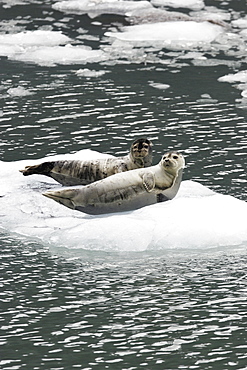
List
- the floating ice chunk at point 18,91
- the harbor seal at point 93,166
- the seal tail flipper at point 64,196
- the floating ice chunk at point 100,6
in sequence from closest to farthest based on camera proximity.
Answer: the seal tail flipper at point 64,196
the harbor seal at point 93,166
the floating ice chunk at point 18,91
the floating ice chunk at point 100,6

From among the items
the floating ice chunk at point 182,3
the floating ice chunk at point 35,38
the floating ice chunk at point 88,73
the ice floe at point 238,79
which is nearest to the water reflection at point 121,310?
the ice floe at point 238,79

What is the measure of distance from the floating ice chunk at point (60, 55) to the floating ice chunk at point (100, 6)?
212cm

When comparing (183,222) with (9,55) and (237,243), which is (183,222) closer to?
(237,243)

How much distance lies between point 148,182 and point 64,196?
0.60 m

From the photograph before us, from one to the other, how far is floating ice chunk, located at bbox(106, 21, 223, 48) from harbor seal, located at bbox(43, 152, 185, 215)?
5761mm

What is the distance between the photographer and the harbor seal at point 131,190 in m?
5.97

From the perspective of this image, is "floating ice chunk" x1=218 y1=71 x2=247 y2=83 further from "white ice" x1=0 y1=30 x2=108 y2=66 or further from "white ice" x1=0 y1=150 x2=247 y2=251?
"white ice" x1=0 y1=150 x2=247 y2=251

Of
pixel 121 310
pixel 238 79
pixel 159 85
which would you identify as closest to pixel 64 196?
pixel 121 310

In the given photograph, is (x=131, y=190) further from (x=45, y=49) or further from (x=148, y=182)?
(x=45, y=49)

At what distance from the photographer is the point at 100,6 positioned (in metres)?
13.5

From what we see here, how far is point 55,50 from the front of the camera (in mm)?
11250

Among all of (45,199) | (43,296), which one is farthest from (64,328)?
(45,199)

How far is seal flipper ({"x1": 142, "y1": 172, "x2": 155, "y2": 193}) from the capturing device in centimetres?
597

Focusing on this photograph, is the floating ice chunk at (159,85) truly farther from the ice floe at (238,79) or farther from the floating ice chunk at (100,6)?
the floating ice chunk at (100,6)
